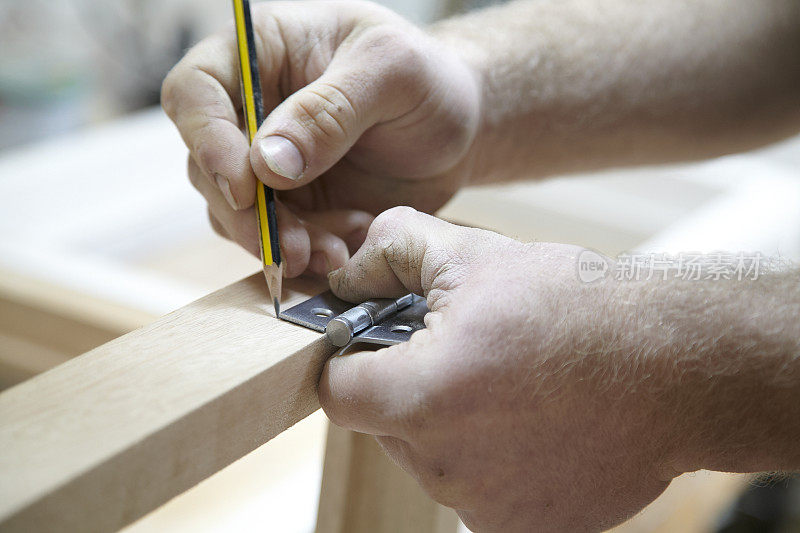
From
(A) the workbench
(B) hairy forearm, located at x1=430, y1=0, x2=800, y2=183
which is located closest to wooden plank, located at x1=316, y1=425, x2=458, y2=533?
(A) the workbench

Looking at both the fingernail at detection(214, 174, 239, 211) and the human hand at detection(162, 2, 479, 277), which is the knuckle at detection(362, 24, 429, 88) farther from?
the fingernail at detection(214, 174, 239, 211)

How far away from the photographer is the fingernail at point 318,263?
687mm

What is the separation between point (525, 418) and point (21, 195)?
1167 millimetres

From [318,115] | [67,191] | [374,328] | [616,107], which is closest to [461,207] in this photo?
[616,107]

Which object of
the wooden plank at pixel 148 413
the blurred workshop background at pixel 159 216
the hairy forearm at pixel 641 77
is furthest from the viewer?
the hairy forearm at pixel 641 77

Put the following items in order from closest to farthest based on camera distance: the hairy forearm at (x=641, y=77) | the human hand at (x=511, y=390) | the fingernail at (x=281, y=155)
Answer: the human hand at (x=511, y=390)
the fingernail at (x=281, y=155)
the hairy forearm at (x=641, y=77)

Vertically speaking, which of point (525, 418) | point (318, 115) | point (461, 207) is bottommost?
point (461, 207)

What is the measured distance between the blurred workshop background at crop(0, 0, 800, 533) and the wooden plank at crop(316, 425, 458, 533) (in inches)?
3.1

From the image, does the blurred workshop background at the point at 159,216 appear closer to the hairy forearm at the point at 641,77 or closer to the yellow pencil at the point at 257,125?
the hairy forearm at the point at 641,77

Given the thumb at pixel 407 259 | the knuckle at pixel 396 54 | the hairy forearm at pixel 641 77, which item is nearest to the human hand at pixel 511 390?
the thumb at pixel 407 259

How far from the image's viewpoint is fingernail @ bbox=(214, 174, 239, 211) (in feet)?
2.26

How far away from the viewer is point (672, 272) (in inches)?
23.8

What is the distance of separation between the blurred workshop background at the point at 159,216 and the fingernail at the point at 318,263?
0.94 feet

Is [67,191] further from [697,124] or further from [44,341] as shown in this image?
[697,124]
